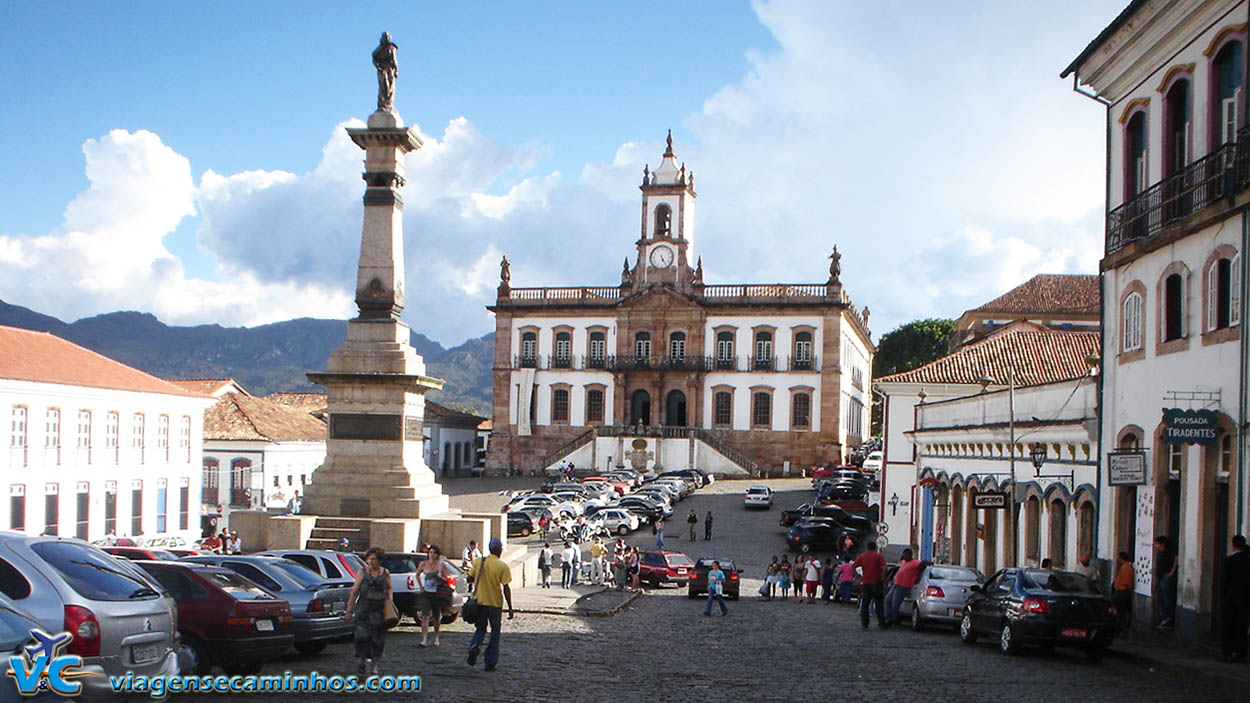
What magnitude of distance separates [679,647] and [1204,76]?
11.3m

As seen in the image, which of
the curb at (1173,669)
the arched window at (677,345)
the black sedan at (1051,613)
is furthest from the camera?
the arched window at (677,345)

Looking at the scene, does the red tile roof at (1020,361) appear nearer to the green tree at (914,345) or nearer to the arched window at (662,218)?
the arched window at (662,218)

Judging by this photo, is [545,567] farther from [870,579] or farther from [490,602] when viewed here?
[490,602]

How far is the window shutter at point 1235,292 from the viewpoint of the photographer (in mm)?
16266

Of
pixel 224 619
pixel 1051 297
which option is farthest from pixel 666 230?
pixel 224 619

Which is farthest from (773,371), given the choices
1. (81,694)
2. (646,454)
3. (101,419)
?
(81,694)

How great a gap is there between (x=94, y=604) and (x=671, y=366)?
69015 mm

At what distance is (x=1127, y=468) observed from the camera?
18906 mm

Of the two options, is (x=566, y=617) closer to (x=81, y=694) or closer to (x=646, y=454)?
(x=81, y=694)

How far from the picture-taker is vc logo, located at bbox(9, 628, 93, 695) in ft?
23.8

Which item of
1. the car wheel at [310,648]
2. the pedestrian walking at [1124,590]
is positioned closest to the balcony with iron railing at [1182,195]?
the pedestrian walking at [1124,590]

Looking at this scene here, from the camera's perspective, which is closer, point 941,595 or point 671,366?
point 941,595

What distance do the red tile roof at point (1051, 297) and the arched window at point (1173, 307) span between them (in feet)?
165

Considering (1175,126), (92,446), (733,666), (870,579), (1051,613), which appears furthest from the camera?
(92,446)
